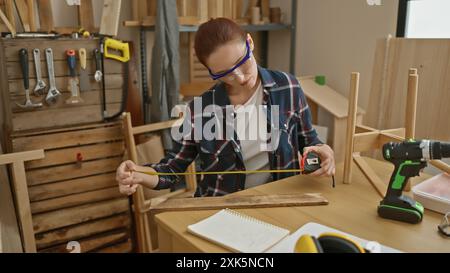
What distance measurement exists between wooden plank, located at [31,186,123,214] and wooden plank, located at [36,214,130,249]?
0.40 ft

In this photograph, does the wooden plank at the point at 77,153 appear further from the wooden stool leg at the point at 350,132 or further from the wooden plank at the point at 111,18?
the wooden stool leg at the point at 350,132

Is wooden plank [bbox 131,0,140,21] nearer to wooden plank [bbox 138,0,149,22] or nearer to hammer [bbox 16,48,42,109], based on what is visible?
wooden plank [bbox 138,0,149,22]

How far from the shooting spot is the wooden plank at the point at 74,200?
6.97ft

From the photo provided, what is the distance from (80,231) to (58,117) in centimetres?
63

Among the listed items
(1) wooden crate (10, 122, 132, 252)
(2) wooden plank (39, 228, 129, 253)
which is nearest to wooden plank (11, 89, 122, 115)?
(1) wooden crate (10, 122, 132, 252)

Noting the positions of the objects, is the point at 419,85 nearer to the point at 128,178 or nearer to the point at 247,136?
the point at 247,136

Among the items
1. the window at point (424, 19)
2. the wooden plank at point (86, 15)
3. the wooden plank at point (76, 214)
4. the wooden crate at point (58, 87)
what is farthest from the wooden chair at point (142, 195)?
the window at point (424, 19)

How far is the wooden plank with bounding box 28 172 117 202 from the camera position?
2.10m

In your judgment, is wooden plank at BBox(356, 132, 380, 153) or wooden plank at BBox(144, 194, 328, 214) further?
wooden plank at BBox(356, 132, 380, 153)

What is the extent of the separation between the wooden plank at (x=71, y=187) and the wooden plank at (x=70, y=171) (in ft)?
0.08

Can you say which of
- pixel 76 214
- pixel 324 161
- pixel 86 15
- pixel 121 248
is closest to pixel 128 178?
pixel 324 161

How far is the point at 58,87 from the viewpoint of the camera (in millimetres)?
2098

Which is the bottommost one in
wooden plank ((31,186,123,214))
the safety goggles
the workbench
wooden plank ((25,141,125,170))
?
wooden plank ((31,186,123,214))

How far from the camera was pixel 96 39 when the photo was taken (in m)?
2.16
